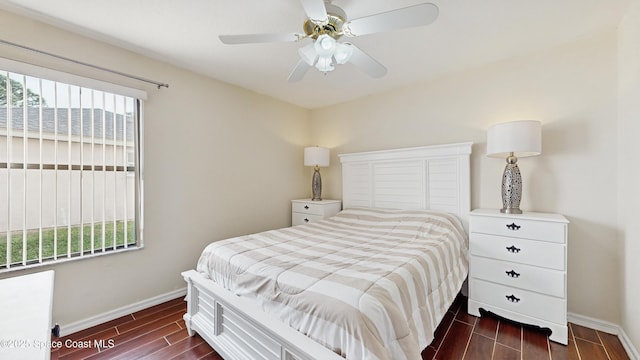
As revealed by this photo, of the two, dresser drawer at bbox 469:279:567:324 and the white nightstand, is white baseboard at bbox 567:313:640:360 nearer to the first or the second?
dresser drawer at bbox 469:279:567:324

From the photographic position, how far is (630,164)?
1734 mm

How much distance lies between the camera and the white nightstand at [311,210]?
132 inches

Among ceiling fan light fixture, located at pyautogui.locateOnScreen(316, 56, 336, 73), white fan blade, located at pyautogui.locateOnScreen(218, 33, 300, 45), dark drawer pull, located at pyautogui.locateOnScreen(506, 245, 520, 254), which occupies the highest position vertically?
white fan blade, located at pyautogui.locateOnScreen(218, 33, 300, 45)

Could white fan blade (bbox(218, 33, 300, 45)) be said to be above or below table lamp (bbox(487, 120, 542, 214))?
above

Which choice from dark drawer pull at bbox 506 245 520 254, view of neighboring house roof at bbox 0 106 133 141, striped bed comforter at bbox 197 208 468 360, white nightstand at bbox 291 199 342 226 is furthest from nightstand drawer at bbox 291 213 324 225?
view of neighboring house roof at bbox 0 106 133 141

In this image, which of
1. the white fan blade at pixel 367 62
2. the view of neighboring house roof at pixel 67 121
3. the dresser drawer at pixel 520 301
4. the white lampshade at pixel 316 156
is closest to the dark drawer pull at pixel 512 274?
the dresser drawer at pixel 520 301

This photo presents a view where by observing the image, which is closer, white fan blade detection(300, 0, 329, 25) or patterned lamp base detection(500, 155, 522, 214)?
white fan blade detection(300, 0, 329, 25)

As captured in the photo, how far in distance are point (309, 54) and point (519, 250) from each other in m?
2.17

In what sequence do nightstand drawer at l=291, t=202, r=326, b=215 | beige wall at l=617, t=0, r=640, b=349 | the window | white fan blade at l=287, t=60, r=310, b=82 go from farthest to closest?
nightstand drawer at l=291, t=202, r=326, b=215
white fan blade at l=287, t=60, r=310, b=82
the window
beige wall at l=617, t=0, r=640, b=349

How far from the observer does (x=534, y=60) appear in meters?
2.29

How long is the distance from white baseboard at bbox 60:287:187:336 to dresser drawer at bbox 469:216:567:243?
9.55 feet

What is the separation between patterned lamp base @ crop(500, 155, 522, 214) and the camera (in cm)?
216

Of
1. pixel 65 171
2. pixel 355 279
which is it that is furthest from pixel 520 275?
pixel 65 171

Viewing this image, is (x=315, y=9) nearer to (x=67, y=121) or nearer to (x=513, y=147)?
(x=513, y=147)
